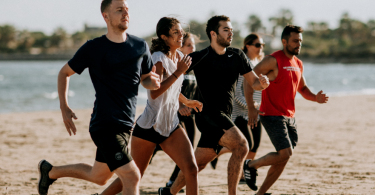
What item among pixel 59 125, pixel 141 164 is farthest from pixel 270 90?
pixel 59 125

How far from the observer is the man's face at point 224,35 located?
4820 mm

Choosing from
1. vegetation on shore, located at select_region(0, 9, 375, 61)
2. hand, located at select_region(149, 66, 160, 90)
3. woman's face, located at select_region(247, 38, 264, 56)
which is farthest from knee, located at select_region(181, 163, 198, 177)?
vegetation on shore, located at select_region(0, 9, 375, 61)

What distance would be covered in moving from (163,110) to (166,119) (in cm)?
10

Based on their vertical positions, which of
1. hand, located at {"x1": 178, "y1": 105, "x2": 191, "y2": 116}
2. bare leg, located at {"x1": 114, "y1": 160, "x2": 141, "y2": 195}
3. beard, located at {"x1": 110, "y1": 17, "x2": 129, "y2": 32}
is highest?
beard, located at {"x1": 110, "y1": 17, "x2": 129, "y2": 32}

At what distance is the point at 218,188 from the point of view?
6062mm

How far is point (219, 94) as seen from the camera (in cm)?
478

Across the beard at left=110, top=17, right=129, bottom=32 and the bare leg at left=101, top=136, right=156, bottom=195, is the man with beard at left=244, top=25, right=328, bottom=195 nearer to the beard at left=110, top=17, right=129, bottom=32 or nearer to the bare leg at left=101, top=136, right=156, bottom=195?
the bare leg at left=101, top=136, right=156, bottom=195

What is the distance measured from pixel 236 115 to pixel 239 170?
1.79 meters

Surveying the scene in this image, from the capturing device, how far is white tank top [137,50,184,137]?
4.23 metres

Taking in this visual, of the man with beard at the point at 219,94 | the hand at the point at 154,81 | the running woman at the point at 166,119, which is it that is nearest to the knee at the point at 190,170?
the running woman at the point at 166,119

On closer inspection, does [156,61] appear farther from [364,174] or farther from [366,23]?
[366,23]

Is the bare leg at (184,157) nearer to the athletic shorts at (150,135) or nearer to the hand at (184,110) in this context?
the athletic shorts at (150,135)

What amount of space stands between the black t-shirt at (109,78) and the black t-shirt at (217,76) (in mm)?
1240

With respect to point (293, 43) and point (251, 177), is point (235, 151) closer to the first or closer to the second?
point (251, 177)
